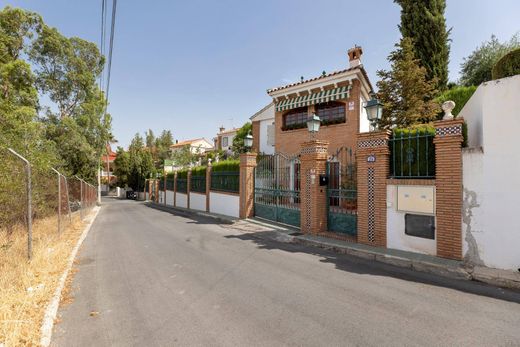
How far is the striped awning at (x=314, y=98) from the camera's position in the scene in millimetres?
15450

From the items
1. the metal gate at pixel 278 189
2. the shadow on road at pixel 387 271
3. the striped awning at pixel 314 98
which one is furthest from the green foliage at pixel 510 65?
the striped awning at pixel 314 98

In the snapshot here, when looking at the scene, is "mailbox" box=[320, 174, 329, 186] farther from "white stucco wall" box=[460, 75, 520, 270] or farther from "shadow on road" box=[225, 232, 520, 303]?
"white stucco wall" box=[460, 75, 520, 270]

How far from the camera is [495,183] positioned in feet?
18.6

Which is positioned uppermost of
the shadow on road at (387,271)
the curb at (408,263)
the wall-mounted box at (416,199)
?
the wall-mounted box at (416,199)

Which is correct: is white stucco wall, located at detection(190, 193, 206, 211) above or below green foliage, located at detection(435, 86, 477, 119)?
below

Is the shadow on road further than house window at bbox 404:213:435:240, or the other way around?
house window at bbox 404:213:435:240

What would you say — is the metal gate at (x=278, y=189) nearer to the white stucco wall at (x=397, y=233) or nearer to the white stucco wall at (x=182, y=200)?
the white stucco wall at (x=397, y=233)

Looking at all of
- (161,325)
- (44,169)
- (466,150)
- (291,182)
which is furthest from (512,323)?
(44,169)

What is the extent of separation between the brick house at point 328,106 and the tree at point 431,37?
3.27 meters

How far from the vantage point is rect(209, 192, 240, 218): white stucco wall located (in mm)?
14945

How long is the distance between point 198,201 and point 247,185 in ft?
24.9

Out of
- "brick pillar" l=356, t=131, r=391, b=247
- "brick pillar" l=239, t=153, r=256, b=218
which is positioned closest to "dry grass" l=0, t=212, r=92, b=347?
"brick pillar" l=356, t=131, r=391, b=247

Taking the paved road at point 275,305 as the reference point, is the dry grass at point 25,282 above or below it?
above

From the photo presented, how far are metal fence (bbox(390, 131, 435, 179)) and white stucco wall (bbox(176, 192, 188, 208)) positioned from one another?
18.5 m
